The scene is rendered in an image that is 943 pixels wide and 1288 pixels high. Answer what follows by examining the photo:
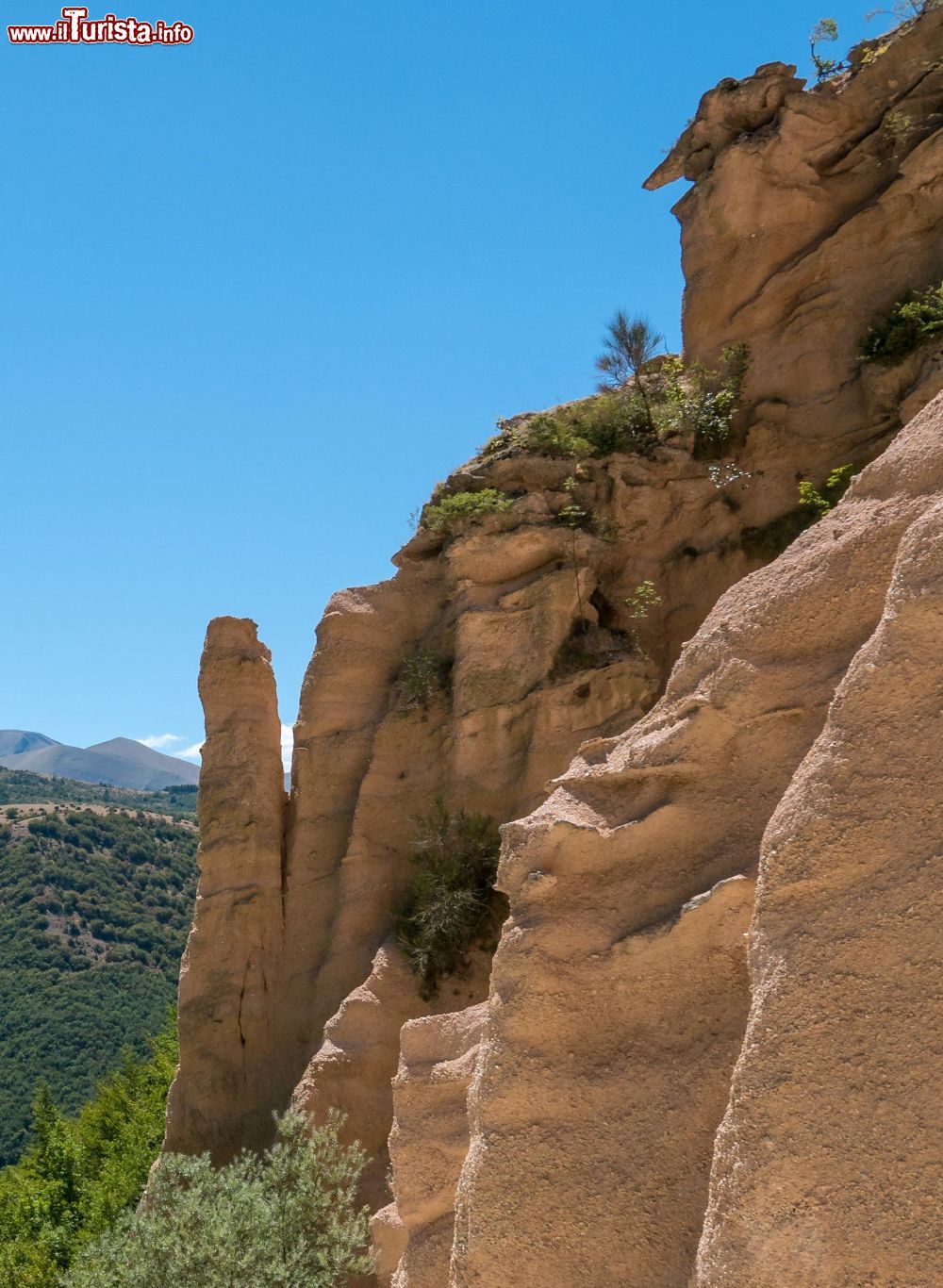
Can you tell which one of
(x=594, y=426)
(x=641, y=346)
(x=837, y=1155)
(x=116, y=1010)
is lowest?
(x=116, y=1010)

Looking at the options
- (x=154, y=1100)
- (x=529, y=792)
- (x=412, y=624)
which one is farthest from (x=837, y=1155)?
(x=154, y=1100)

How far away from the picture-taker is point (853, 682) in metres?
5.89

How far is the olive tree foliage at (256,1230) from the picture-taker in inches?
445

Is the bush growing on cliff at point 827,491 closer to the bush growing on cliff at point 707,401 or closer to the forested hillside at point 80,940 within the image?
the bush growing on cliff at point 707,401

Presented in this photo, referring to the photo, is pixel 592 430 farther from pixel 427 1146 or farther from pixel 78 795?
pixel 78 795

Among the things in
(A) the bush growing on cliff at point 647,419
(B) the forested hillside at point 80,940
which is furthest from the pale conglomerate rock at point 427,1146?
(B) the forested hillside at point 80,940

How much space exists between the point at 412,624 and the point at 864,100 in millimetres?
9808

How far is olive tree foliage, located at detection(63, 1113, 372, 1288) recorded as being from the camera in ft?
37.1

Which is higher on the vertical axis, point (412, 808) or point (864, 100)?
point (864, 100)

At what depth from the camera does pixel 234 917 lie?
16109 mm

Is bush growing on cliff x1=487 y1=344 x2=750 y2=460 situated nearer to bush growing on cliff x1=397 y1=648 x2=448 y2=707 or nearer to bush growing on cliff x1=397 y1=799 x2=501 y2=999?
bush growing on cliff x1=397 y1=648 x2=448 y2=707

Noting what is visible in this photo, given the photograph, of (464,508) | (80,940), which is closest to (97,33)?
(464,508)

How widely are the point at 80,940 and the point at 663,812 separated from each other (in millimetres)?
61447

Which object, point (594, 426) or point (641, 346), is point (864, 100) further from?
point (594, 426)
